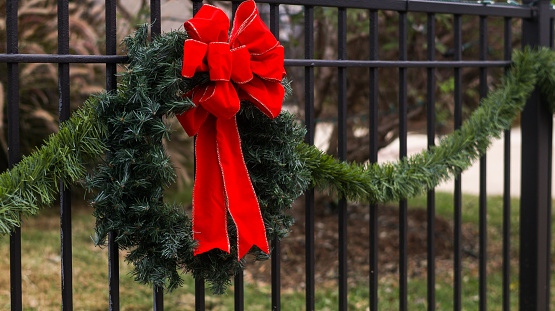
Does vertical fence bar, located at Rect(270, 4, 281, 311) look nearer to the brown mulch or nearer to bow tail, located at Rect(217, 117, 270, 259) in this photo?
bow tail, located at Rect(217, 117, 270, 259)

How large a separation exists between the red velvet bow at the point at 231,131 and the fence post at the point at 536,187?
1521 mm

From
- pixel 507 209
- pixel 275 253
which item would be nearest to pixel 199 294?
pixel 275 253

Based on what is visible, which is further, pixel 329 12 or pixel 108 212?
pixel 329 12

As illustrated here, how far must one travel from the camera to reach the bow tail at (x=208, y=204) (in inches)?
58.4

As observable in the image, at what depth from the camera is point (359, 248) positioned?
14.4ft

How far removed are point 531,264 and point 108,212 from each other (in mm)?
1981

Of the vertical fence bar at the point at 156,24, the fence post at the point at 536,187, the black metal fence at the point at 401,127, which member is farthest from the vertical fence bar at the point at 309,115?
the fence post at the point at 536,187

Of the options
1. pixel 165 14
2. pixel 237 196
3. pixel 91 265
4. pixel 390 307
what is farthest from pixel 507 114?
pixel 91 265

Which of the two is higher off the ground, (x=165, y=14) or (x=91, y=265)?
(x=165, y=14)

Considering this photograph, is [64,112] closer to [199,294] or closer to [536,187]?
[199,294]

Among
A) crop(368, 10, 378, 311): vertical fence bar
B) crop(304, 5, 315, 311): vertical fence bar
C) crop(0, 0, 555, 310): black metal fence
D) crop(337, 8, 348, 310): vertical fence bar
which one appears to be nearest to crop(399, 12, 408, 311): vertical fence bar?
crop(0, 0, 555, 310): black metal fence

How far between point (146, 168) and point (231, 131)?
0.27 m

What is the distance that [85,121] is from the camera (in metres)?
1.41

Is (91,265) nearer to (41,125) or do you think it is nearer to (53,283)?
(53,283)
